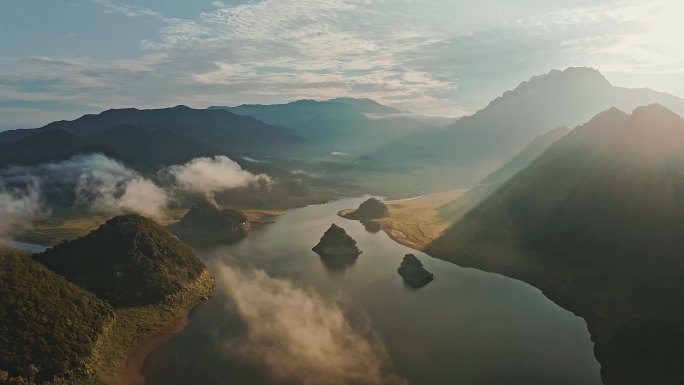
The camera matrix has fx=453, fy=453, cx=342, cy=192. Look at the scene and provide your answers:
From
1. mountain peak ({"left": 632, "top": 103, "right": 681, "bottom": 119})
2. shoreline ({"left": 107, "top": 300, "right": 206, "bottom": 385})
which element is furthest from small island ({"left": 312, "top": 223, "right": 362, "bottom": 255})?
mountain peak ({"left": 632, "top": 103, "right": 681, "bottom": 119})

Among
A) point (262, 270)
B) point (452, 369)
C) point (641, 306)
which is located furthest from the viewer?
point (262, 270)

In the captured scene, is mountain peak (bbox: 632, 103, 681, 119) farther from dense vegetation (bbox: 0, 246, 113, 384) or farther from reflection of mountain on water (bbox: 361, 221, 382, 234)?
dense vegetation (bbox: 0, 246, 113, 384)

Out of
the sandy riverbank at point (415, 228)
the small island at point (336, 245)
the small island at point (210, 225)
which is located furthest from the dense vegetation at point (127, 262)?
the sandy riverbank at point (415, 228)

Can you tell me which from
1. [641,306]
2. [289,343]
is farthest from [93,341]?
[641,306]

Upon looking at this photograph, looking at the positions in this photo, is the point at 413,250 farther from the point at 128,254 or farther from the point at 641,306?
the point at 128,254

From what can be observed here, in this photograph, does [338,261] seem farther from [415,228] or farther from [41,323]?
[41,323]

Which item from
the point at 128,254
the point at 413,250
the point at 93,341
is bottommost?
the point at 413,250
